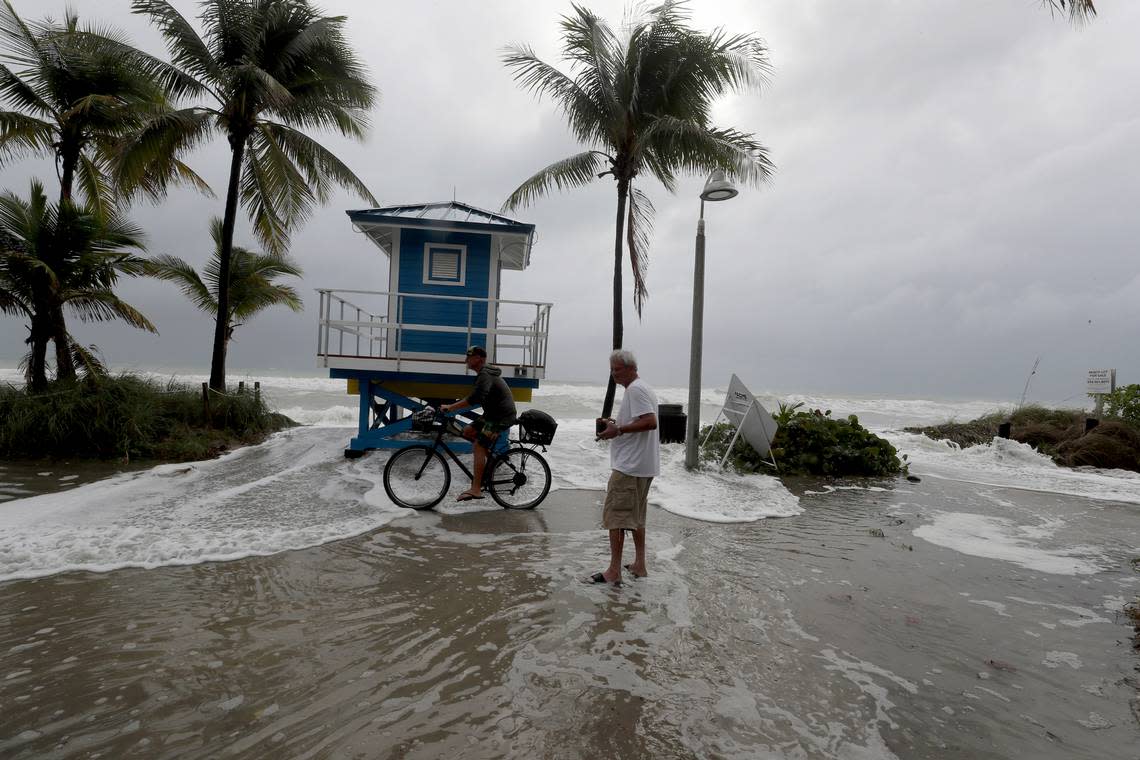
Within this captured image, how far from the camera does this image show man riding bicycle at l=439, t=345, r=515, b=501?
673 cm

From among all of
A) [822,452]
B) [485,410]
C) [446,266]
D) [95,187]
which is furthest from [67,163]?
[822,452]

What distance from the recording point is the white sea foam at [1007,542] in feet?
18.1

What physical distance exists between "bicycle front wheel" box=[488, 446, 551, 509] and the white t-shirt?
251 centimetres

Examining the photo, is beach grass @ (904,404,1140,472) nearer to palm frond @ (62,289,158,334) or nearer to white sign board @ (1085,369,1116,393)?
white sign board @ (1085,369,1116,393)

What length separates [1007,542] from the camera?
6.26 metres

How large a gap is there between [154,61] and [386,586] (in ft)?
46.0

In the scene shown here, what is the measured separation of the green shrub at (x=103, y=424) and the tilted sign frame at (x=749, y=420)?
32.6ft

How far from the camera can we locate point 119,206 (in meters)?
13.8

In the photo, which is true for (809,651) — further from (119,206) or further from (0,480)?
(119,206)

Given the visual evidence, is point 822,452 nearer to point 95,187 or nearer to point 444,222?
point 444,222

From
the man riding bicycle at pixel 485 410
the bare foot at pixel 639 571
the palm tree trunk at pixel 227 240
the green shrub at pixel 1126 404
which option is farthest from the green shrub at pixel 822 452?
the palm tree trunk at pixel 227 240

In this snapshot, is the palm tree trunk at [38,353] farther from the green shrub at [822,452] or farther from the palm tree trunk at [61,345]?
the green shrub at [822,452]

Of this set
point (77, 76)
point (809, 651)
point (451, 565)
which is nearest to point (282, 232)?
point (77, 76)

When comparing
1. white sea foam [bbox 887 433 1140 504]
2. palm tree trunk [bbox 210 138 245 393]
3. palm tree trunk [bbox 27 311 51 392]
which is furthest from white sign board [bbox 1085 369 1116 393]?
palm tree trunk [bbox 27 311 51 392]
